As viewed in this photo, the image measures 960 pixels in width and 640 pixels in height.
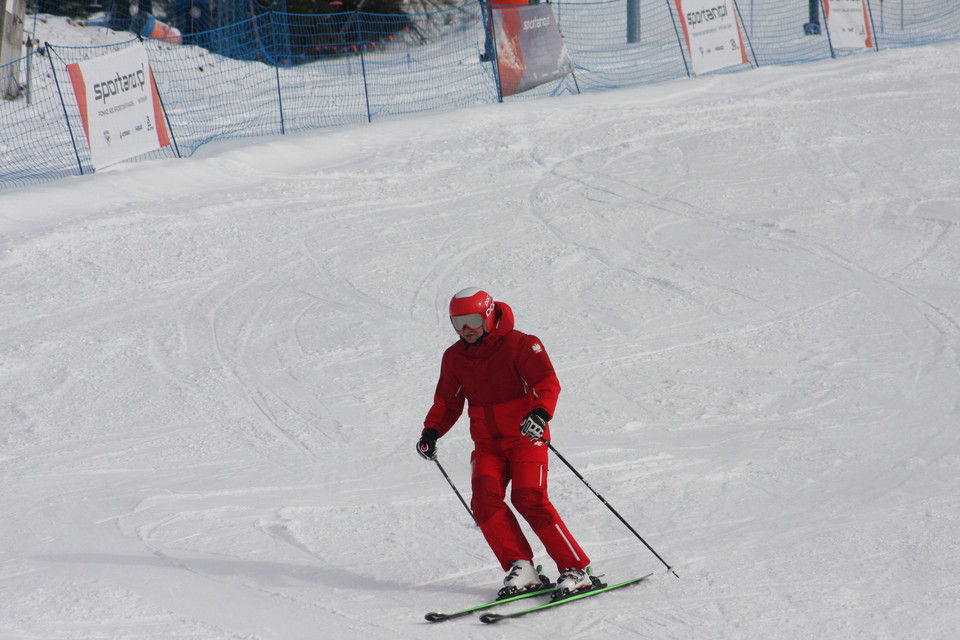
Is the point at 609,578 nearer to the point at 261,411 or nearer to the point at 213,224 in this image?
the point at 261,411

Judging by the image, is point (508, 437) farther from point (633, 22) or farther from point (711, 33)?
point (633, 22)

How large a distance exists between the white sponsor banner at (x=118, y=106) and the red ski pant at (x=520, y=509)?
883 centimetres

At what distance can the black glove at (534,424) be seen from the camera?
13.5 ft

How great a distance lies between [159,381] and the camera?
7.45m

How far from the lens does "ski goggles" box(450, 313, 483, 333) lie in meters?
4.29

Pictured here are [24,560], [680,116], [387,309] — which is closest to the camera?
[24,560]

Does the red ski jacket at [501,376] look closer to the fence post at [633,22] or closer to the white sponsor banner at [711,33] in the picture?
the white sponsor banner at [711,33]

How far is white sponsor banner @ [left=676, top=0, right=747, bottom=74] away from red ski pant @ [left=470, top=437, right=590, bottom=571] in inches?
539

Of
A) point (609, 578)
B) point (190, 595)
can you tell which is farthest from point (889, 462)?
point (190, 595)

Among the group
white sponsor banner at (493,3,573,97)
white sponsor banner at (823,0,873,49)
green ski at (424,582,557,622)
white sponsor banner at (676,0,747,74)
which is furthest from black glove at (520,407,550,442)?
white sponsor banner at (823,0,873,49)

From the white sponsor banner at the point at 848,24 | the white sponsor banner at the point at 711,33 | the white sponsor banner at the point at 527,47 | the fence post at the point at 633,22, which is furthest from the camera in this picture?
the fence post at the point at 633,22

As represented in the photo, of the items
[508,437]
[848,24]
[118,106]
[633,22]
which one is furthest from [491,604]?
[633,22]

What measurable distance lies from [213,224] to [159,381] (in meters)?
3.55

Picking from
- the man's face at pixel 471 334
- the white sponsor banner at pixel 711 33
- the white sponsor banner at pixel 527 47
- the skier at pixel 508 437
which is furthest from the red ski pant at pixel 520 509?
the white sponsor banner at pixel 711 33
